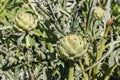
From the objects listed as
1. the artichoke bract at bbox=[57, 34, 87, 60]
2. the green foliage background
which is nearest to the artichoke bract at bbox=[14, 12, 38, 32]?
the green foliage background

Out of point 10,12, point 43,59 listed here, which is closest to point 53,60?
point 43,59

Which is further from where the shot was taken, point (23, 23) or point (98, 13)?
point (98, 13)

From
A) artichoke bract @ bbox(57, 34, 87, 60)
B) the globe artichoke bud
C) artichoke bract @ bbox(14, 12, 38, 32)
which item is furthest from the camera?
the globe artichoke bud

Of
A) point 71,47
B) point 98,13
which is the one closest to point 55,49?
point 98,13

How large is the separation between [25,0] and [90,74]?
41 centimetres

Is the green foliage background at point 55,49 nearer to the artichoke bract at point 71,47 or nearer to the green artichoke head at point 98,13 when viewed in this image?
the green artichoke head at point 98,13

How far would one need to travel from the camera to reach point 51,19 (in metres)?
1.18

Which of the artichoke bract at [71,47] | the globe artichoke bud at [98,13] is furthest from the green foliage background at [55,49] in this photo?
the artichoke bract at [71,47]

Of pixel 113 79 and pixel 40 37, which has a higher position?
pixel 40 37

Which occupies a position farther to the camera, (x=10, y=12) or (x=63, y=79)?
(x=10, y=12)

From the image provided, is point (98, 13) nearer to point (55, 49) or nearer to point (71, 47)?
point (55, 49)

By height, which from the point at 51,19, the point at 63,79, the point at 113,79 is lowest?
the point at 113,79

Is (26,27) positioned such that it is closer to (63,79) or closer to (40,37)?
(63,79)

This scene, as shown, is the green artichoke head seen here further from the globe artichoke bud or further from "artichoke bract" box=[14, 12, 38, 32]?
"artichoke bract" box=[14, 12, 38, 32]
